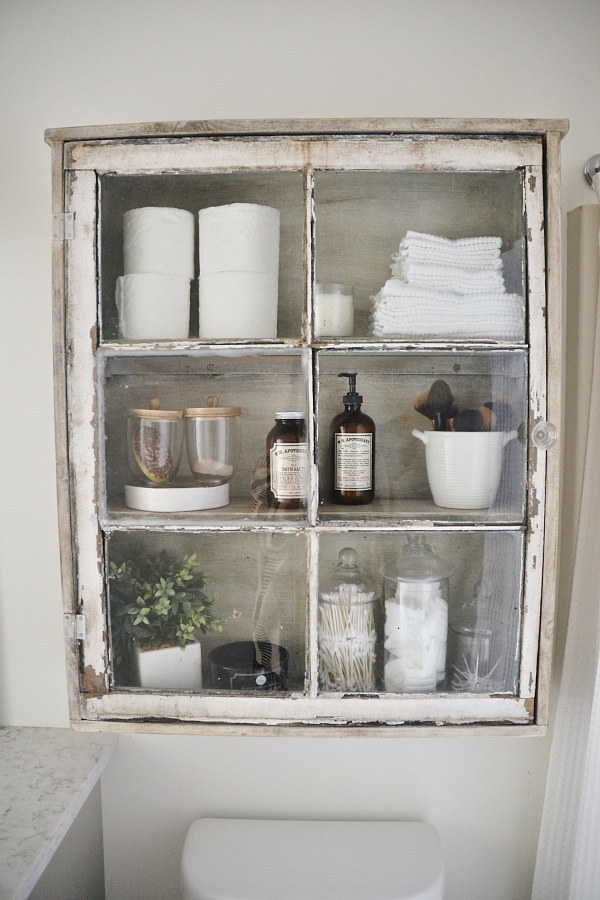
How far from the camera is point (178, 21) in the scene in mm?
1395

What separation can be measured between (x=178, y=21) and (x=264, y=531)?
115 centimetres

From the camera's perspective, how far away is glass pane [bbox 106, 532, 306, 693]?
1176 millimetres

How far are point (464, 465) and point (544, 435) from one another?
0.15 m

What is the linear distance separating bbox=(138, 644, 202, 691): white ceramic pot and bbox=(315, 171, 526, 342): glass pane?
2.21 ft

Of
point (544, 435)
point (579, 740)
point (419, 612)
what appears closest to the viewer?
point (544, 435)

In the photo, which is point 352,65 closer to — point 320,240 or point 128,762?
point 320,240

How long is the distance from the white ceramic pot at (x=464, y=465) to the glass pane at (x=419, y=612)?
68 millimetres

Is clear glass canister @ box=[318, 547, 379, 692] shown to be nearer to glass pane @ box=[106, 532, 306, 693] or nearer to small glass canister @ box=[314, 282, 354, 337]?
glass pane @ box=[106, 532, 306, 693]

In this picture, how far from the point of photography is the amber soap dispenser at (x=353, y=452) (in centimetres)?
117

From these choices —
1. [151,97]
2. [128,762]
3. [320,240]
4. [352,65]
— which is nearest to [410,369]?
[320,240]

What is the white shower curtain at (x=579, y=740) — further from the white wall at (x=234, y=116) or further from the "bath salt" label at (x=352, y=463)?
the "bath salt" label at (x=352, y=463)

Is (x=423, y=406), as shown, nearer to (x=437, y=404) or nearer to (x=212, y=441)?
(x=437, y=404)

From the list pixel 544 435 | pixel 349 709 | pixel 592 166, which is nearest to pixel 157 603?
pixel 349 709

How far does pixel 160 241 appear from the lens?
45.5 inches
